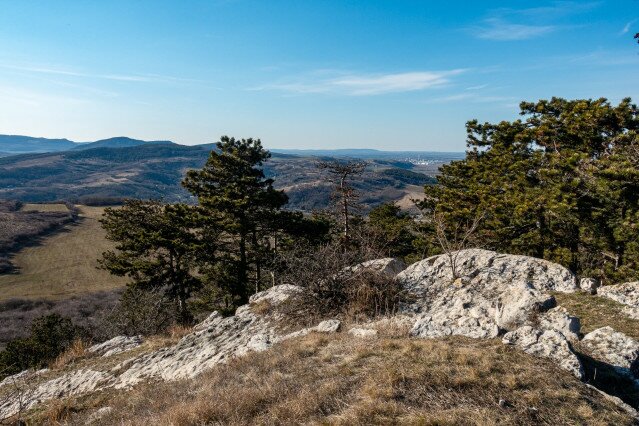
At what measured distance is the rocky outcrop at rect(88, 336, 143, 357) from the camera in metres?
14.0

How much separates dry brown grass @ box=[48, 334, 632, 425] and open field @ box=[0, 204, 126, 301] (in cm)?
7439

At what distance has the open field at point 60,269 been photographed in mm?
70750

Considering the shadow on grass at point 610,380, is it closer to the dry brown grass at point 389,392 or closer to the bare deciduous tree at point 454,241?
the dry brown grass at point 389,392

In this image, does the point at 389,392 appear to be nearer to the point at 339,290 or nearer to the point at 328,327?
the point at 328,327

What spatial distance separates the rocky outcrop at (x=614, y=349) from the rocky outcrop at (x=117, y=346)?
13.8 m

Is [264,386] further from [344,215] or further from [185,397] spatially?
[344,215]

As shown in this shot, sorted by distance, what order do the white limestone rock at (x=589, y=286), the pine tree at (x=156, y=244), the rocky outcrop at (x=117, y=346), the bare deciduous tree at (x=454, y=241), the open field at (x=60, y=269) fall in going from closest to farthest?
the white limestone rock at (x=589, y=286)
the bare deciduous tree at (x=454, y=241)
the rocky outcrop at (x=117, y=346)
the pine tree at (x=156, y=244)
the open field at (x=60, y=269)

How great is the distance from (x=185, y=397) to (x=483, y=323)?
19.8 ft

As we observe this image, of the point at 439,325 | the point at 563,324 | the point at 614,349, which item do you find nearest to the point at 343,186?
the point at 439,325

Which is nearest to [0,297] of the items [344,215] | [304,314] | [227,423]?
[344,215]

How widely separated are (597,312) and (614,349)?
91.2 inches

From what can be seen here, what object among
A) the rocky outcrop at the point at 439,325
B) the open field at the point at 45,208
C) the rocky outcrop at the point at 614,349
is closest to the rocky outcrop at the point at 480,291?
the rocky outcrop at the point at 439,325

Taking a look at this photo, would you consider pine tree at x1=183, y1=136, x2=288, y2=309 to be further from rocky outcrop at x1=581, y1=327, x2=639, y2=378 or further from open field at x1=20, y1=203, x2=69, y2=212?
open field at x1=20, y1=203, x2=69, y2=212

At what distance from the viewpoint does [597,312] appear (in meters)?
9.05
